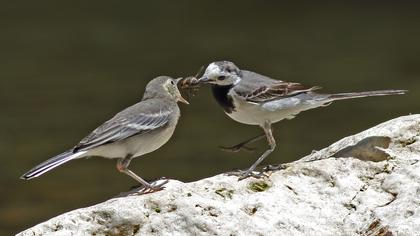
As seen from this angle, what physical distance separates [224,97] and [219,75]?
0.20 meters

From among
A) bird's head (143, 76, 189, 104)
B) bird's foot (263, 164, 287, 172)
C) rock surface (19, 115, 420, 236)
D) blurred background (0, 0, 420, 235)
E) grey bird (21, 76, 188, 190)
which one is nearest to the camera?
rock surface (19, 115, 420, 236)

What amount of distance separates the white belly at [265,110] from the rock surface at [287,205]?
1.05 m

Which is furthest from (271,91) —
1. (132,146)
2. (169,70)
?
(169,70)

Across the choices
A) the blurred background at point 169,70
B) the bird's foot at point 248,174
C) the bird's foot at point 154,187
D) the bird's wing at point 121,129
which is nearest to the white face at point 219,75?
the bird's wing at point 121,129

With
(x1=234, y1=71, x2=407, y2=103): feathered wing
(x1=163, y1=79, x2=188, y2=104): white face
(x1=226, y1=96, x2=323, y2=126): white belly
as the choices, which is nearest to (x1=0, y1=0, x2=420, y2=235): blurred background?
(x1=163, y1=79, x2=188, y2=104): white face

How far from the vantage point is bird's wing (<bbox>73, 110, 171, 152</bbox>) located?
25.5 ft

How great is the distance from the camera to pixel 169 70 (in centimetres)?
2141

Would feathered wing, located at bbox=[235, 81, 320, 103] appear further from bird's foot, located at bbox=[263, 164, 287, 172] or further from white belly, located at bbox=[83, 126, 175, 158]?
bird's foot, located at bbox=[263, 164, 287, 172]

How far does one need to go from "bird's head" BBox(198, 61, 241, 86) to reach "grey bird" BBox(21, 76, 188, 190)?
0.40m

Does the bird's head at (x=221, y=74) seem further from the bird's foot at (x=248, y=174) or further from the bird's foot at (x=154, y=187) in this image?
the bird's foot at (x=248, y=174)

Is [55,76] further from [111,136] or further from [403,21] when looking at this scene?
[111,136]

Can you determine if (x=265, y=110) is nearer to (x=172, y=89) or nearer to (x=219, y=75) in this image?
(x=219, y=75)

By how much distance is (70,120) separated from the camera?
18.6 m

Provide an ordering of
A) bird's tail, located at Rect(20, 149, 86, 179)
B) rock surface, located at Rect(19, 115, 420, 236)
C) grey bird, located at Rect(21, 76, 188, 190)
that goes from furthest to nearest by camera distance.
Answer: grey bird, located at Rect(21, 76, 188, 190)
bird's tail, located at Rect(20, 149, 86, 179)
rock surface, located at Rect(19, 115, 420, 236)
